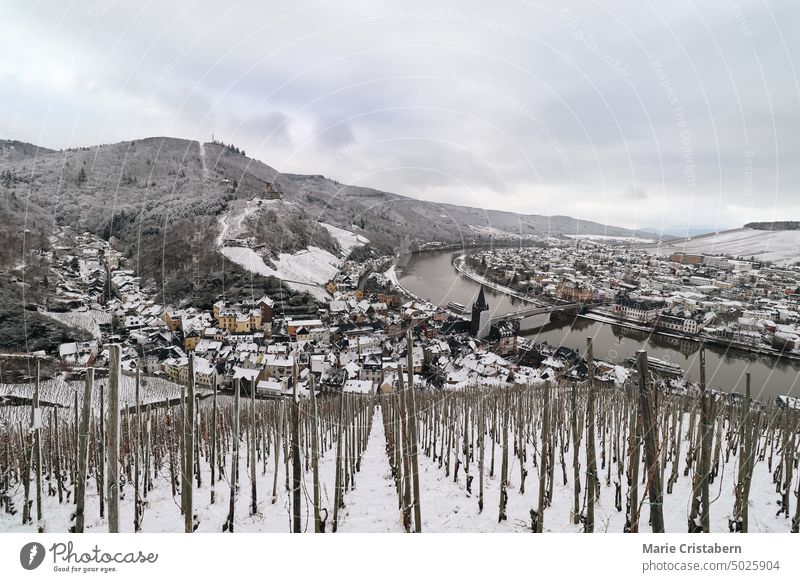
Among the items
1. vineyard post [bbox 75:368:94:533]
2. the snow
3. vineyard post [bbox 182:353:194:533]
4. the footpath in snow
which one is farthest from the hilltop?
the snow

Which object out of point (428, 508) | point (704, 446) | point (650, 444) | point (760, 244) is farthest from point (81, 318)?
point (760, 244)

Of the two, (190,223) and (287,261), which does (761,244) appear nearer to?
(287,261)

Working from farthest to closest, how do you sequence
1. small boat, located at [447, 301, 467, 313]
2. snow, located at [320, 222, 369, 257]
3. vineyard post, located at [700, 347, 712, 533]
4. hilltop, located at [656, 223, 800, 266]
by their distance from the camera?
1. snow, located at [320, 222, 369, 257]
2. small boat, located at [447, 301, 467, 313]
3. hilltop, located at [656, 223, 800, 266]
4. vineyard post, located at [700, 347, 712, 533]

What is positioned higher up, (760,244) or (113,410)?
(760,244)

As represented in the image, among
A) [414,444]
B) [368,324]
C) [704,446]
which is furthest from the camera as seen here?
[368,324]

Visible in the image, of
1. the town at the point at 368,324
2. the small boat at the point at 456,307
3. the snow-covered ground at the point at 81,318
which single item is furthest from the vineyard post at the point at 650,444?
the small boat at the point at 456,307

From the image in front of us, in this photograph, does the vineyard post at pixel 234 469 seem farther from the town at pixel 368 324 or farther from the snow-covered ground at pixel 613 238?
the snow-covered ground at pixel 613 238

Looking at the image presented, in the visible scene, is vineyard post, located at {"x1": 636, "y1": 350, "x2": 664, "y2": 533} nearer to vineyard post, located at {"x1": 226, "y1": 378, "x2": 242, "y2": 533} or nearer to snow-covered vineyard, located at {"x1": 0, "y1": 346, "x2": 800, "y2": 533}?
snow-covered vineyard, located at {"x1": 0, "y1": 346, "x2": 800, "y2": 533}
